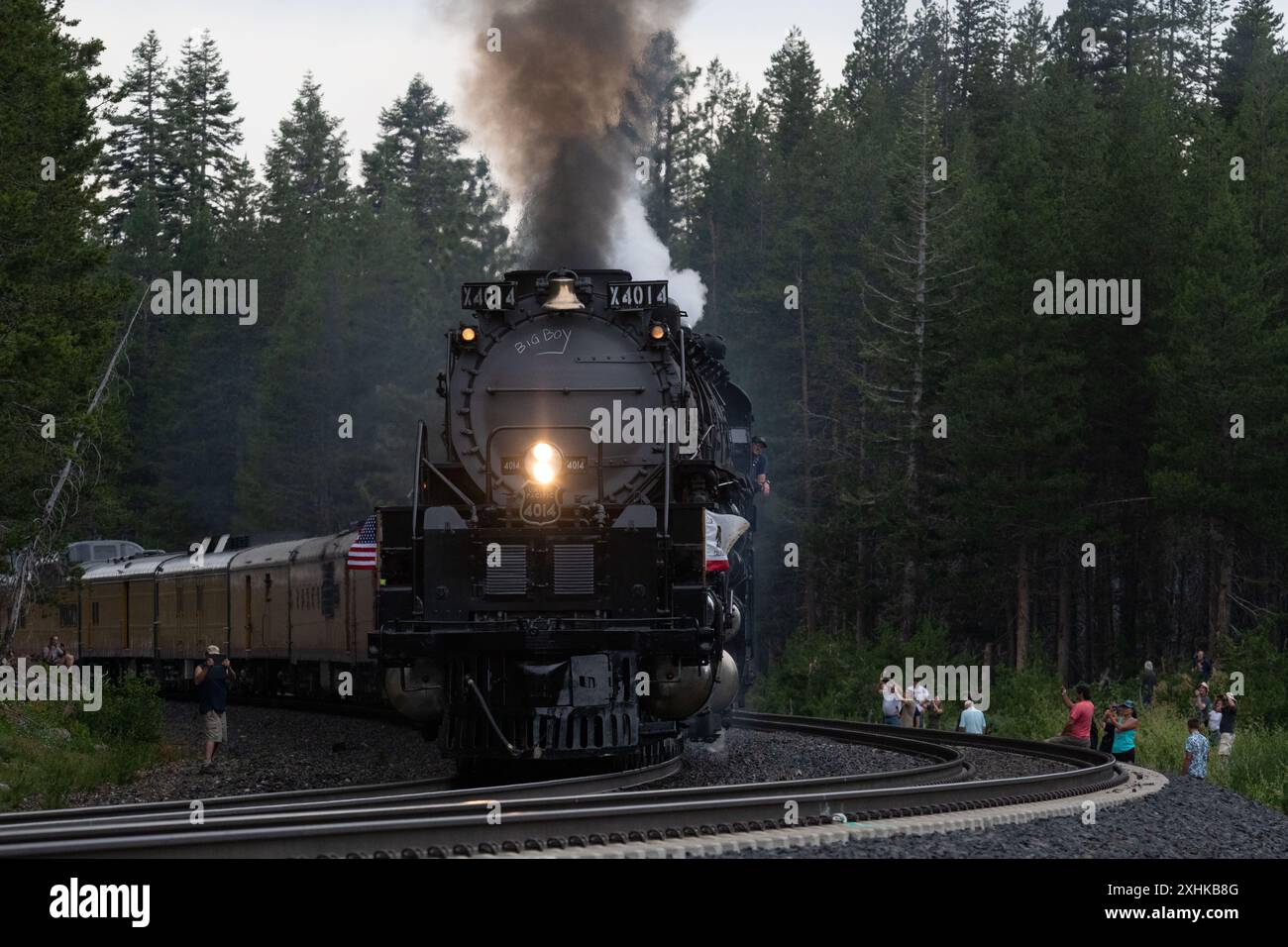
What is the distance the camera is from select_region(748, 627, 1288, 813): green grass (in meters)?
18.6

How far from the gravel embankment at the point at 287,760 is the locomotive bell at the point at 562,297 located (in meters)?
4.24

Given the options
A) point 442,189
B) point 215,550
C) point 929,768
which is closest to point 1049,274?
point 215,550

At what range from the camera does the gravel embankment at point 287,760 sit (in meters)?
15.5

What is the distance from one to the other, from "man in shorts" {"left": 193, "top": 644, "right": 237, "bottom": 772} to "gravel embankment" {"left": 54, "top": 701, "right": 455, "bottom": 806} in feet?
0.85

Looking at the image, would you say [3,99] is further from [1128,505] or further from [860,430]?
[1128,505]

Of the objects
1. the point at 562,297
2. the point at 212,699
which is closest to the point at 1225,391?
the point at 562,297

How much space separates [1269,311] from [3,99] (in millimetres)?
25127

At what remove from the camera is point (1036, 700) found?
26.7m

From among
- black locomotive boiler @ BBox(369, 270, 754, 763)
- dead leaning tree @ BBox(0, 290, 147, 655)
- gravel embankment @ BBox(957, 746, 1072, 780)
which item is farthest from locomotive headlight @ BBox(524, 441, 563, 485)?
dead leaning tree @ BBox(0, 290, 147, 655)

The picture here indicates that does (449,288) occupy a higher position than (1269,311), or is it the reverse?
(449,288)

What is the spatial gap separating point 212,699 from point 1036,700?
13.7 metres

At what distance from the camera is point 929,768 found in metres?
14.1

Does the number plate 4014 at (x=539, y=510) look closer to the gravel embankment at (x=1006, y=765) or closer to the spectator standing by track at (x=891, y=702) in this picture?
the gravel embankment at (x=1006, y=765)

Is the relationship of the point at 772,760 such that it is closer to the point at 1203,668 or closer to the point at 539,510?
the point at 539,510
